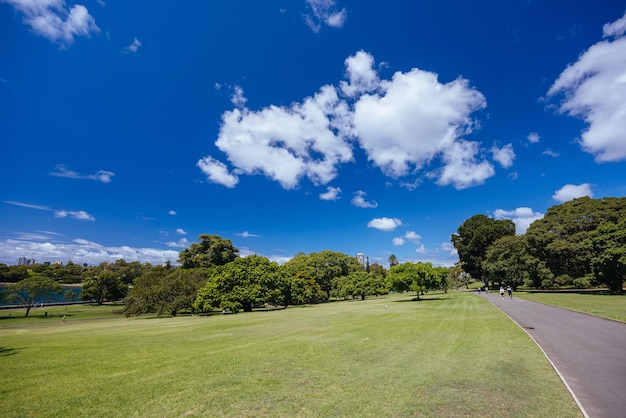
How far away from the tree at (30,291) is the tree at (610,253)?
88.5 metres

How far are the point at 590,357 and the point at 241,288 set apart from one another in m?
37.7

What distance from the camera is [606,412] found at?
228 inches

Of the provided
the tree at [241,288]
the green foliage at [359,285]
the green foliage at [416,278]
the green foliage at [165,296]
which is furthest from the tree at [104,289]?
the green foliage at [416,278]

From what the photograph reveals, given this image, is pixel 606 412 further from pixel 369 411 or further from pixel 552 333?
pixel 552 333

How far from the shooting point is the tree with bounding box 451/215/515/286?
238ft

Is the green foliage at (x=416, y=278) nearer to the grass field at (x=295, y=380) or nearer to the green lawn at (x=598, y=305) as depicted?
the green lawn at (x=598, y=305)

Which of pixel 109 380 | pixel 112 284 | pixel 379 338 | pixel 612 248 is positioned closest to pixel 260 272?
pixel 379 338

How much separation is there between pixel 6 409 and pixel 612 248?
55.0 meters

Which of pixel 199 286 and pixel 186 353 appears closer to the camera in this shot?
pixel 186 353

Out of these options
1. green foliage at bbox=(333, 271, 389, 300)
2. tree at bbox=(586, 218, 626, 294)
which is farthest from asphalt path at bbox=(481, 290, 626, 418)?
green foliage at bbox=(333, 271, 389, 300)

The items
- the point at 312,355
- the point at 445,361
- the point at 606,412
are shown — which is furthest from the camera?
the point at 312,355

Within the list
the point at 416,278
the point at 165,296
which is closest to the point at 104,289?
the point at 165,296

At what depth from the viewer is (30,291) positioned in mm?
53531

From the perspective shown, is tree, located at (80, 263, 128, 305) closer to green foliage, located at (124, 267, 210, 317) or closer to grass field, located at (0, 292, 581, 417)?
green foliage, located at (124, 267, 210, 317)
